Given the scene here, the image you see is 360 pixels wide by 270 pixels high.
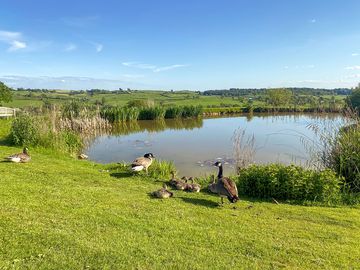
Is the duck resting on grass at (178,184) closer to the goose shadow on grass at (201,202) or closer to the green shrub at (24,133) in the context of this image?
the goose shadow on grass at (201,202)

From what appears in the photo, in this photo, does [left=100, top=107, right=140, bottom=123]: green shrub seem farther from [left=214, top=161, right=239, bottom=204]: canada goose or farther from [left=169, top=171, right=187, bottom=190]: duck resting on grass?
[left=214, top=161, right=239, bottom=204]: canada goose

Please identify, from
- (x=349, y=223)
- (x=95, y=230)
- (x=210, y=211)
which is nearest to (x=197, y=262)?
(x=95, y=230)

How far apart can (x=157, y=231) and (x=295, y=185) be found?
5.34 meters

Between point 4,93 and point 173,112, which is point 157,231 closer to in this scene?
point 4,93

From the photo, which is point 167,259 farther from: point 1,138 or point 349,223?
point 1,138

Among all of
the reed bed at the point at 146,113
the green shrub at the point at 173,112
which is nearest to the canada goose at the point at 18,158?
the reed bed at the point at 146,113

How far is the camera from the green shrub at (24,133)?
60.1 ft

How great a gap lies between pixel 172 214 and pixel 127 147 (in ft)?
71.4

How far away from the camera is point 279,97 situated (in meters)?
89.6

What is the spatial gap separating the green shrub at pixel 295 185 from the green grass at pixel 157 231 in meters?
0.80

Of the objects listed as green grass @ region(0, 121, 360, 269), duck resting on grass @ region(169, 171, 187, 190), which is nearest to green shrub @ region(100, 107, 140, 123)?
duck resting on grass @ region(169, 171, 187, 190)

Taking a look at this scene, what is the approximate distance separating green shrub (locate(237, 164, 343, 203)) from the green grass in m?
0.80

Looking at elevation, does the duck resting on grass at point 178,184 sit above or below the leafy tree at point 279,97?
below

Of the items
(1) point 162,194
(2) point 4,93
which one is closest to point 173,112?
(2) point 4,93
